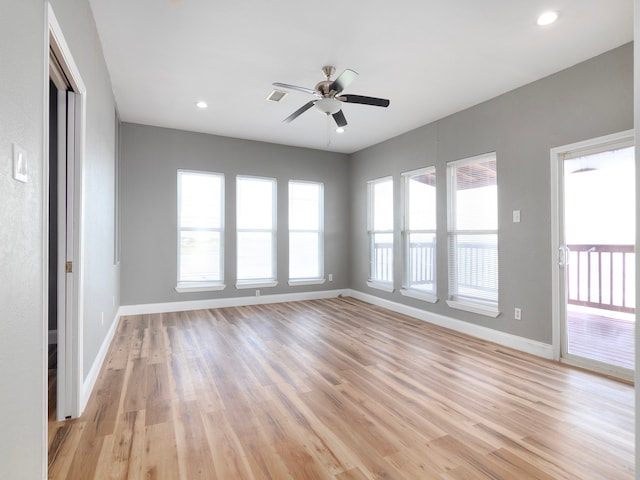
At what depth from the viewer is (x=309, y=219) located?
6.38 m

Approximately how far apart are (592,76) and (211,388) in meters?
4.30

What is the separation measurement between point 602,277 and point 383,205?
3257 mm

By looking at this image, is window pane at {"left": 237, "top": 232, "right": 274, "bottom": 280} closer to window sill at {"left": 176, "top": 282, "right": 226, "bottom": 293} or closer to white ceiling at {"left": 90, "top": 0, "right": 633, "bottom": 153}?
window sill at {"left": 176, "top": 282, "right": 226, "bottom": 293}

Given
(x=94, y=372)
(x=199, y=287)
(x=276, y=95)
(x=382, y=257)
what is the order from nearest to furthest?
(x=94, y=372), (x=276, y=95), (x=199, y=287), (x=382, y=257)

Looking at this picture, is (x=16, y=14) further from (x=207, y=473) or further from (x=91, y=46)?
(x=207, y=473)

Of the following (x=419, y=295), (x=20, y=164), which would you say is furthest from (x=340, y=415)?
(x=419, y=295)

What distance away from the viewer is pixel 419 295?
4961mm

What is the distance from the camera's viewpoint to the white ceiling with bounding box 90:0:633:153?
96.0 inches

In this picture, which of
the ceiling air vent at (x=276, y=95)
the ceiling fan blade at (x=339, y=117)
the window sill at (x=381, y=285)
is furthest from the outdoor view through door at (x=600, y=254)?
the ceiling air vent at (x=276, y=95)

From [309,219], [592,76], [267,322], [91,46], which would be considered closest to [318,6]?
[91,46]

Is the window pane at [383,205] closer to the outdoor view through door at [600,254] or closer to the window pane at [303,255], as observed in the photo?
the window pane at [303,255]

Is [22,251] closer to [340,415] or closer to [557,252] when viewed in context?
[340,415]

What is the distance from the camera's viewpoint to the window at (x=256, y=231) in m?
5.73

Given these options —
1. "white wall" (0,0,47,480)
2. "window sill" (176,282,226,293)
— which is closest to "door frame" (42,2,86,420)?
"white wall" (0,0,47,480)
